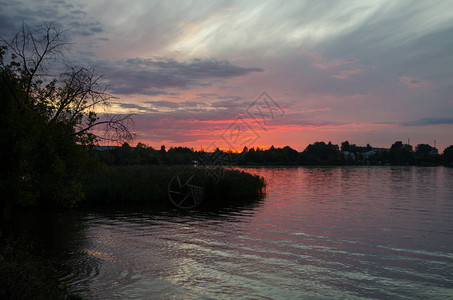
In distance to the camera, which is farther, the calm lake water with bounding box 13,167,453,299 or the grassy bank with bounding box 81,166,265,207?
the grassy bank with bounding box 81,166,265,207

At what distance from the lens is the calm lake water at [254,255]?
36.4 feet

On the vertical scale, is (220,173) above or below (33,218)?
above

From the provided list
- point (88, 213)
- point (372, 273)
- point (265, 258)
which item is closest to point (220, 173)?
point (88, 213)

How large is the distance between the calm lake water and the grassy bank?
4579mm

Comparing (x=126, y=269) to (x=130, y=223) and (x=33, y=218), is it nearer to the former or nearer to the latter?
(x=130, y=223)

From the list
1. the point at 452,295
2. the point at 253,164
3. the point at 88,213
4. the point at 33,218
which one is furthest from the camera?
the point at 253,164

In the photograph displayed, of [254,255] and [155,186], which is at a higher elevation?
[155,186]

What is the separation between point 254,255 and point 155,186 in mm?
18966

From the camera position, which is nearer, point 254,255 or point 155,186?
point 254,255

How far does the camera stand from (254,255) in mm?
15008

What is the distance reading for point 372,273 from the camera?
503 inches

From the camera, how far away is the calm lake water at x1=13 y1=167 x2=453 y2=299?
11102 millimetres

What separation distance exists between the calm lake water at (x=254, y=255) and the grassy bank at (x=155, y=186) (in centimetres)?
458

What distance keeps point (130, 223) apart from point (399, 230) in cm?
1637
